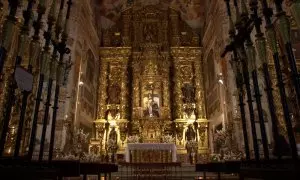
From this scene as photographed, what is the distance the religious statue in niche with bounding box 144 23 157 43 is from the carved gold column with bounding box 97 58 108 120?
428 centimetres

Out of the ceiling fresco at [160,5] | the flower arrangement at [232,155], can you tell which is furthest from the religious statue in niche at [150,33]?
the flower arrangement at [232,155]

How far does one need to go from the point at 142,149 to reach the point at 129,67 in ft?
38.7

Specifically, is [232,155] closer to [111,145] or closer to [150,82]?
[111,145]

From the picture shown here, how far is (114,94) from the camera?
2052 centimetres

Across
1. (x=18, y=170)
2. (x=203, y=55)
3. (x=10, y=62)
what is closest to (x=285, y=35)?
(x=18, y=170)

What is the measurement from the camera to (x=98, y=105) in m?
19.9

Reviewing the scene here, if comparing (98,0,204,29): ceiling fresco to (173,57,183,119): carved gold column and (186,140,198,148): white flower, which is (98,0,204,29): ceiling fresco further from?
(186,140,198,148): white flower

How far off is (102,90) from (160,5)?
9.72 meters

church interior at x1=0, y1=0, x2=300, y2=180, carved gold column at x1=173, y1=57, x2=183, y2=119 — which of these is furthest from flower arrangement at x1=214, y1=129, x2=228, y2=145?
carved gold column at x1=173, y1=57, x2=183, y2=119

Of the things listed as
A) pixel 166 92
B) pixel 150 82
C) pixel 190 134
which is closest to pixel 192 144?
pixel 190 134

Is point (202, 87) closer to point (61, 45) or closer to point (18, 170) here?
point (61, 45)

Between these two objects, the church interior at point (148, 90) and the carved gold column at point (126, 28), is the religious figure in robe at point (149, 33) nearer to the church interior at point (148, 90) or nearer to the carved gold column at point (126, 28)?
the church interior at point (148, 90)

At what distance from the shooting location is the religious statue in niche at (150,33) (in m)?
22.1

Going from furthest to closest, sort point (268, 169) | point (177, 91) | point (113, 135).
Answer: point (177, 91), point (113, 135), point (268, 169)
